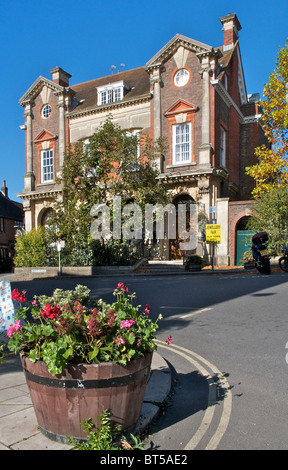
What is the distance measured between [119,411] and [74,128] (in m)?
27.6

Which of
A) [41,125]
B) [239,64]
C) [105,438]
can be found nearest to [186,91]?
[239,64]

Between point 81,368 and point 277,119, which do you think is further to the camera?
point 277,119

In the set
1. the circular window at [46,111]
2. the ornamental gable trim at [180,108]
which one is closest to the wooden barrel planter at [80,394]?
the ornamental gable trim at [180,108]

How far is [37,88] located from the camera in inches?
1185

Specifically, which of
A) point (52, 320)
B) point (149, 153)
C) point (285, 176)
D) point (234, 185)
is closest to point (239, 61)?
point (234, 185)

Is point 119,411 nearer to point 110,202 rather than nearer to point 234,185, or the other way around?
point 110,202

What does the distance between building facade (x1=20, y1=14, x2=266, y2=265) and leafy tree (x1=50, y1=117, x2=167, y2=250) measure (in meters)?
1.81

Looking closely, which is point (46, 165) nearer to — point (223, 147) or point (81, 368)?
point (223, 147)

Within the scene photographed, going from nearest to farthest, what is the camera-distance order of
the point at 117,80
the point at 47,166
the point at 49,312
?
1. the point at 49,312
2. the point at 117,80
3. the point at 47,166

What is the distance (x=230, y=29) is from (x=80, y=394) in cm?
2887

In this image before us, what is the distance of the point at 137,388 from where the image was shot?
9.99 ft

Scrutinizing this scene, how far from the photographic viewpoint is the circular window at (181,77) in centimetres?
2322
